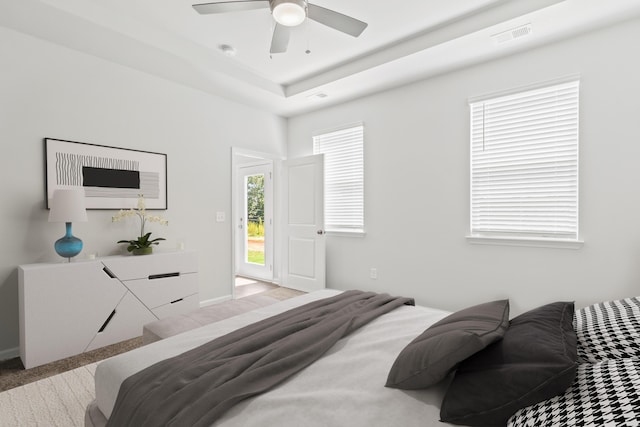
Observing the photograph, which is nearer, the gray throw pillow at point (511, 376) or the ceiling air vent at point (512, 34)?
the gray throw pillow at point (511, 376)

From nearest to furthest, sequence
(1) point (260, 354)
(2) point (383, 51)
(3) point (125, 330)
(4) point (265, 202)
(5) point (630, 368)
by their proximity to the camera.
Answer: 1. (5) point (630, 368)
2. (1) point (260, 354)
3. (3) point (125, 330)
4. (2) point (383, 51)
5. (4) point (265, 202)

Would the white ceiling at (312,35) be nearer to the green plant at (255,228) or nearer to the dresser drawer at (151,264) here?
the dresser drawer at (151,264)

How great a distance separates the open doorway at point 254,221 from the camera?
5.77 m

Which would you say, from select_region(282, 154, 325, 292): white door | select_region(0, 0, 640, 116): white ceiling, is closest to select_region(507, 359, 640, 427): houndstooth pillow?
select_region(0, 0, 640, 116): white ceiling

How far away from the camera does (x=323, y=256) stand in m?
4.69

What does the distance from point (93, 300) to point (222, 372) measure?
7.66 feet

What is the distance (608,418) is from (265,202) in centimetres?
549

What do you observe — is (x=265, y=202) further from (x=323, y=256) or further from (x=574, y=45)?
(x=574, y=45)

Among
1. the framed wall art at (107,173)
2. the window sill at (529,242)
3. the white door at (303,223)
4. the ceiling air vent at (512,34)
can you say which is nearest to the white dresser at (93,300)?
the framed wall art at (107,173)

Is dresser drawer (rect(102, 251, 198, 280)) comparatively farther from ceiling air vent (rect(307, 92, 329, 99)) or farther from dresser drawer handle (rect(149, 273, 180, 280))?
ceiling air vent (rect(307, 92, 329, 99))

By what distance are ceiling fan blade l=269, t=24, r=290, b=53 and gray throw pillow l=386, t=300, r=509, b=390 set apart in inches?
90.7

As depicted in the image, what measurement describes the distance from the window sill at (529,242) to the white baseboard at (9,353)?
440 centimetres

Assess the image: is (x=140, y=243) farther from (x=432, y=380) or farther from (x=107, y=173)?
(x=432, y=380)

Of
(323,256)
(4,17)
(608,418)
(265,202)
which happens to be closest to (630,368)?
(608,418)
